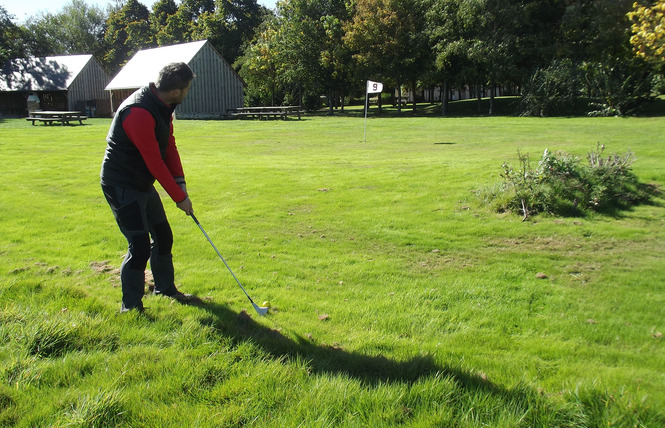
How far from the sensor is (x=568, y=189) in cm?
813

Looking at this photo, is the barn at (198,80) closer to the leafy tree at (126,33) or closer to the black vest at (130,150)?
the leafy tree at (126,33)

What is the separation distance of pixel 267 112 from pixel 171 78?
113ft

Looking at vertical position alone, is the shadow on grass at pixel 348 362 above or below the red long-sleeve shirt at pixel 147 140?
below

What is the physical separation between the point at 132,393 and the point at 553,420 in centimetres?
250

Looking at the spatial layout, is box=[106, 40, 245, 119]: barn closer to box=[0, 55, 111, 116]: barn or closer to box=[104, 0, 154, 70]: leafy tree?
box=[0, 55, 111, 116]: barn

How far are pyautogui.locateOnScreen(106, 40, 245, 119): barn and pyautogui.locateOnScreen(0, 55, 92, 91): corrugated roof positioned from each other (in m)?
4.98

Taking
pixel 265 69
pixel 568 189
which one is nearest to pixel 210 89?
pixel 265 69

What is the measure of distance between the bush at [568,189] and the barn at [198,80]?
35.1 m

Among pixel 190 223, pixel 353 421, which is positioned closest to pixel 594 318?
pixel 353 421

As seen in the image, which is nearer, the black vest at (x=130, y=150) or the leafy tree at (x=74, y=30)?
the black vest at (x=130, y=150)

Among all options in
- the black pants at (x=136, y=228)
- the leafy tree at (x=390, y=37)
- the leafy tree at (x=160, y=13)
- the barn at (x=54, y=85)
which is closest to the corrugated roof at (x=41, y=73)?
the barn at (x=54, y=85)

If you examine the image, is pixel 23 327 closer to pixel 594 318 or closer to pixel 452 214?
pixel 594 318

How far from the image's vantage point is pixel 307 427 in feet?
8.51

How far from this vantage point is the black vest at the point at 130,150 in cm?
388
